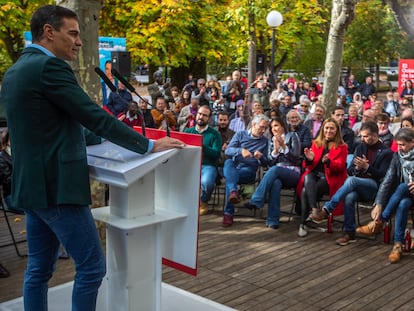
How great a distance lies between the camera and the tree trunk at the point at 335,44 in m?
10.6

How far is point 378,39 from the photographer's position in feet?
116

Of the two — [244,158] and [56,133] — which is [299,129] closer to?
[244,158]

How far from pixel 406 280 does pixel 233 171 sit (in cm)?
250

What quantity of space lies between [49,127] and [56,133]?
0.15 feet

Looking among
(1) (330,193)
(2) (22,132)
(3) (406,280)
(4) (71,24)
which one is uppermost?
(4) (71,24)

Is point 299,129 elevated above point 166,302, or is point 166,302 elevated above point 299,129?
point 299,129

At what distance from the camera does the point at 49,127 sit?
9.37 ft

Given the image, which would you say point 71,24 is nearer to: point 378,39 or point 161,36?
point 161,36

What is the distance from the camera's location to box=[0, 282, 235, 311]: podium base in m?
3.97

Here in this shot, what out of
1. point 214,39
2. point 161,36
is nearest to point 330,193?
point 161,36

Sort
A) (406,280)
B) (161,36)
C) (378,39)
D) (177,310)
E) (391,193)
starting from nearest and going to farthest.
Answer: (177,310), (406,280), (391,193), (161,36), (378,39)

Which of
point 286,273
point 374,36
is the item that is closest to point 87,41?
point 286,273

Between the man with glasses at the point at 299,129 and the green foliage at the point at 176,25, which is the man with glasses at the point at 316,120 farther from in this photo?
the green foliage at the point at 176,25

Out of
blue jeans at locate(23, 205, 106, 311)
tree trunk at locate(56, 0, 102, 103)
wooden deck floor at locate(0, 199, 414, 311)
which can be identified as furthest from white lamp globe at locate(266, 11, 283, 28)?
blue jeans at locate(23, 205, 106, 311)
